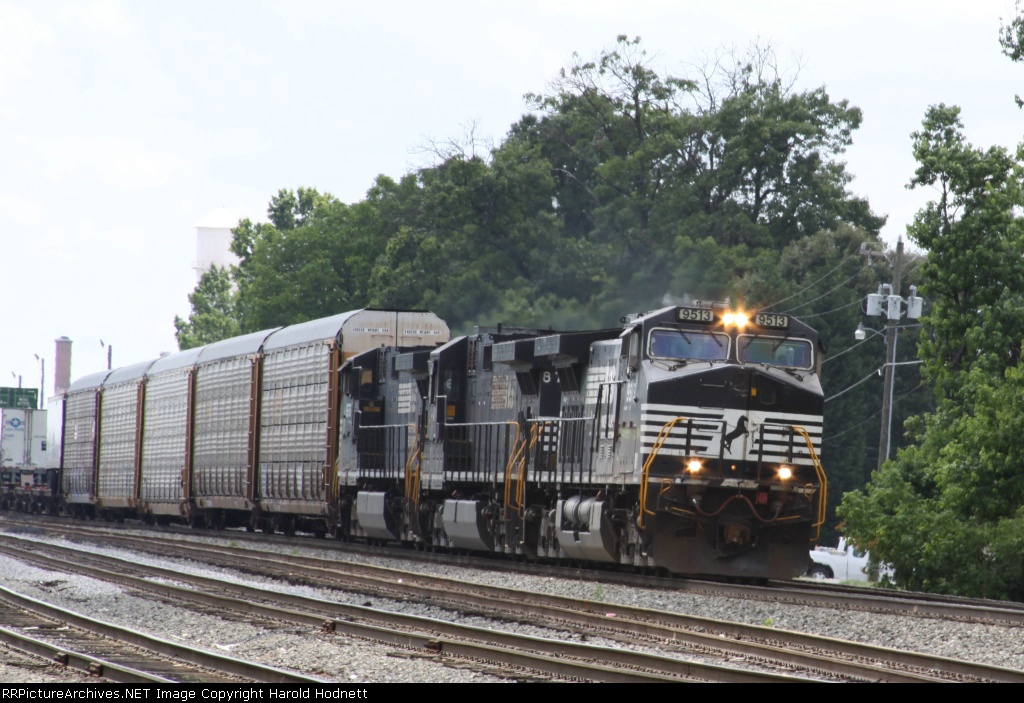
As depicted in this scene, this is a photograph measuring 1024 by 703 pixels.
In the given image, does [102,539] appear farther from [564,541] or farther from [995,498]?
[995,498]

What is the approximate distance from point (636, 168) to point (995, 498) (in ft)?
102

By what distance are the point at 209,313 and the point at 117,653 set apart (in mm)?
77620

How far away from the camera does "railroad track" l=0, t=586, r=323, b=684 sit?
9672mm

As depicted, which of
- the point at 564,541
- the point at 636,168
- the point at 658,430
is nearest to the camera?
the point at 658,430

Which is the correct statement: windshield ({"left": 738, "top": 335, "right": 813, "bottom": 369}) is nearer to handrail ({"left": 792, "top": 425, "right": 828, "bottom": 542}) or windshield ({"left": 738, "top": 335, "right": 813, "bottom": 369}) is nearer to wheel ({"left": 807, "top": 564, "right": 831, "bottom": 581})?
handrail ({"left": 792, "top": 425, "right": 828, "bottom": 542})

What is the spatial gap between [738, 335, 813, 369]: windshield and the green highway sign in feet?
216

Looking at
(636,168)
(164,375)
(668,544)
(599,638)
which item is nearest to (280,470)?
(164,375)

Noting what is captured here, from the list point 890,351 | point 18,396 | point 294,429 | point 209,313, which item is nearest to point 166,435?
point 294,429

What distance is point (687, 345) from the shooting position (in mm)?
17828

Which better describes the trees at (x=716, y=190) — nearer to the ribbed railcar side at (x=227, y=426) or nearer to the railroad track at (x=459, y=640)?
the ribbed railcar side at (x=227, y=426)

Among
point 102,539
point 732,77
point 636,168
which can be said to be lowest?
point 102,539

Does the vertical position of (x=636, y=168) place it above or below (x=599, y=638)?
above

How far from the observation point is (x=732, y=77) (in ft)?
180

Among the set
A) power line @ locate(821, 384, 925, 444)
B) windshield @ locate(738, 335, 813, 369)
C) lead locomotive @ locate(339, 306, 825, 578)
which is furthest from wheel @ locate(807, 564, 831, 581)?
power line @ locate(821, 384, 925, 444)
